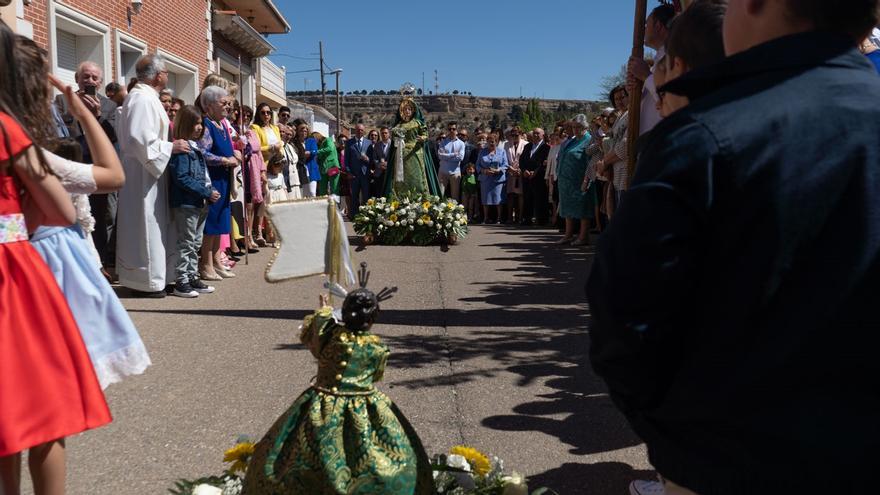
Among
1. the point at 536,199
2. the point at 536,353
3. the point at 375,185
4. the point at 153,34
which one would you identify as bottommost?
the point at 536,353

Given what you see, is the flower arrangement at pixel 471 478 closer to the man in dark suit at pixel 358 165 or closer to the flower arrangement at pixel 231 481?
the flower arrangement at pixel 231 481

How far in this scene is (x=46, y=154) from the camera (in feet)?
9.20

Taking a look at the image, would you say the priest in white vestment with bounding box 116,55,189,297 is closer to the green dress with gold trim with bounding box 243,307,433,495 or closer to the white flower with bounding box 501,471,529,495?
the green dress with gold trim with bounding box 243,307,433,495

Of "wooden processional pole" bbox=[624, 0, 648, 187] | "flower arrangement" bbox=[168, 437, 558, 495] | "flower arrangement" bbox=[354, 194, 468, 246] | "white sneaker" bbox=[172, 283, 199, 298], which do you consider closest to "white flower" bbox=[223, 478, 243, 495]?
"flower arrangement" bbox=[168, 437, 558, 495]

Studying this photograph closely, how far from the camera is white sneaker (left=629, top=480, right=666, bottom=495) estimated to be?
3.26 metres

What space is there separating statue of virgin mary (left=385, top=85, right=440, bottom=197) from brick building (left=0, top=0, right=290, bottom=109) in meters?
2.99

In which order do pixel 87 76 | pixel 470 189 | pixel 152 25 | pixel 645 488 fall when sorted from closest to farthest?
1. pixel 645 488
2. pixel 87 76
3. pixel 152 25
4. pixel 470 189

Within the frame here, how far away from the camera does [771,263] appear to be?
1332 mm

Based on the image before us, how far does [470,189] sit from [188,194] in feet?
37.9

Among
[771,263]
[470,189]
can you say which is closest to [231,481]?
[771,263]

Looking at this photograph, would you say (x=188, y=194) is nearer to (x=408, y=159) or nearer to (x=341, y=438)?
(x=341, y=438)

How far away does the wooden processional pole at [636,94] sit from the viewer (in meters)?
3.48

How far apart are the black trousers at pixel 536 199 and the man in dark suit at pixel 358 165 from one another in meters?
3.44

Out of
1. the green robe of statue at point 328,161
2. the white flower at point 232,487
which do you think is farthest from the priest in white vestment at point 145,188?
the green robe of statue at point 328,161
